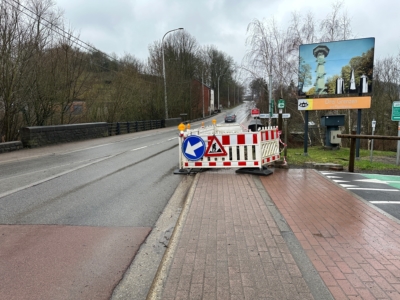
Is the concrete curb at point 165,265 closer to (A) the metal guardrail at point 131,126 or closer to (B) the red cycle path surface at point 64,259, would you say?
(B) the red cycle path surface at point 64,259

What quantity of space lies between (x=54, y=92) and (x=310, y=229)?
758 inches

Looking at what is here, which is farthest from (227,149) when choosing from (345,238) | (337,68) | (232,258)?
(337,68)

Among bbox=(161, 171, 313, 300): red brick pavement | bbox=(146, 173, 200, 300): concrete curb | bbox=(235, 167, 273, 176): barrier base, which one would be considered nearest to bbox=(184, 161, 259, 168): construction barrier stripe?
bbox=(235, 167, 273, 176): barrier base

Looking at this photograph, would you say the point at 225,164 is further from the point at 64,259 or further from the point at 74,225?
the point at 64,259

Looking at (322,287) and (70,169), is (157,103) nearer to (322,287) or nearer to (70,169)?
(70,169)

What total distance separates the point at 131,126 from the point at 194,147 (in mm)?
21633

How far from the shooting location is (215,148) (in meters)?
8.00

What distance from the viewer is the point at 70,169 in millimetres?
9211

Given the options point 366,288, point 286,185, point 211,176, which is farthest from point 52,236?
point 286,185

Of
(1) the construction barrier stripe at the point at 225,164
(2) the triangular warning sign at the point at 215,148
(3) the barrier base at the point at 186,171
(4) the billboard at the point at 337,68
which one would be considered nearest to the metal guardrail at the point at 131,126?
(4) the billboard at the point at 337,68

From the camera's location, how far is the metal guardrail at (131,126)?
81.4 ft

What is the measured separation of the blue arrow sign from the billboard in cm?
670

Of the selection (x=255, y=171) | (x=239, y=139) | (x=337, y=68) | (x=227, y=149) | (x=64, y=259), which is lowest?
(x=64, y=259)

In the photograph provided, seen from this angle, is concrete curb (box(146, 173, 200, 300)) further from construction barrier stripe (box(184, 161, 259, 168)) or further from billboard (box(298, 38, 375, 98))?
billboard (box(298, 38, 375, 98))
